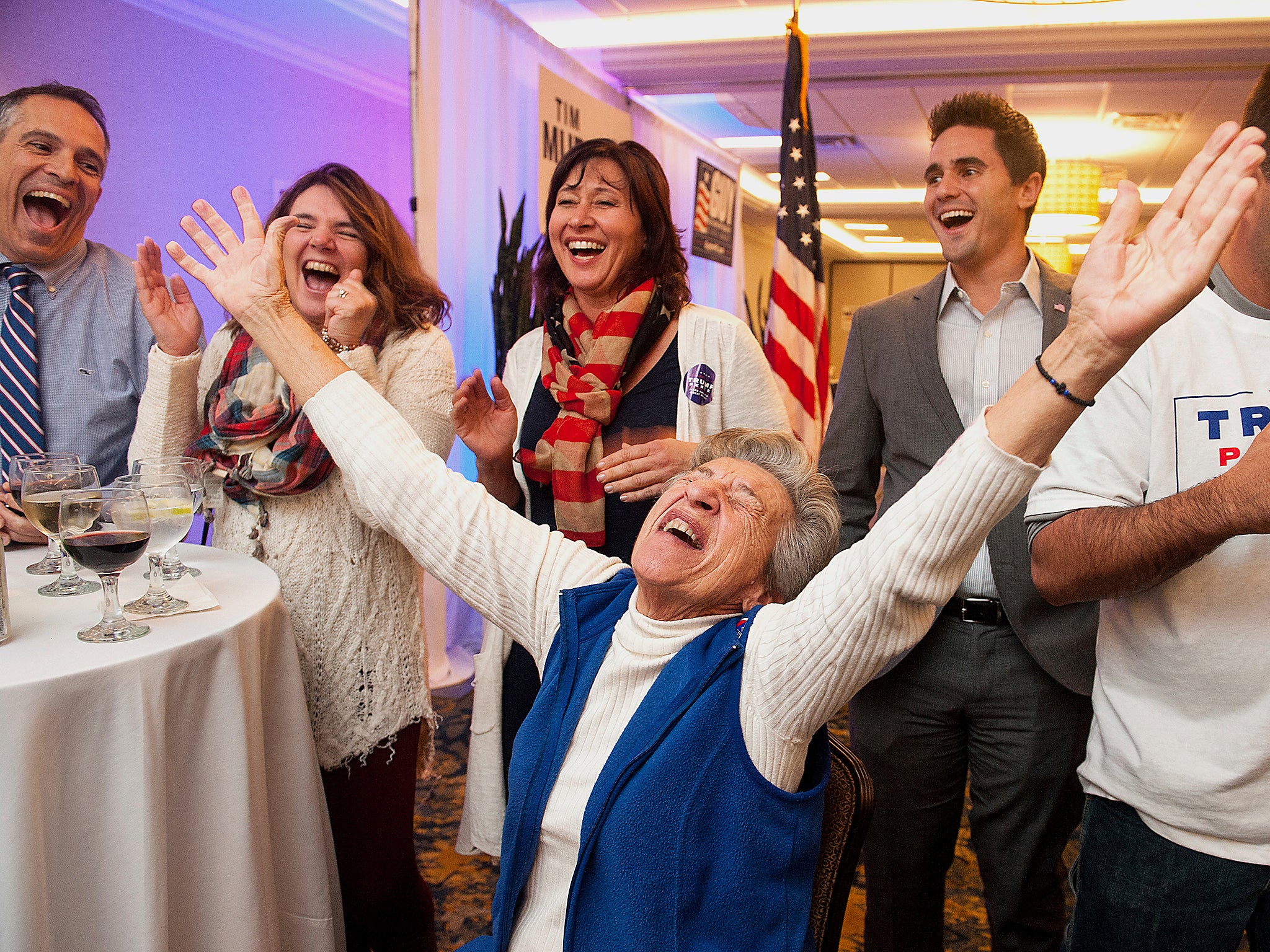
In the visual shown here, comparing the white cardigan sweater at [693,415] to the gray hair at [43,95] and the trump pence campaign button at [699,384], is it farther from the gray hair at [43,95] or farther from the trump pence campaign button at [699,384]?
the gray hair at [43,95]

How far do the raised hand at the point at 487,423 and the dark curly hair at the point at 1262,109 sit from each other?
1332 mm

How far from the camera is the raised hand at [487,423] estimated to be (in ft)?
6.30

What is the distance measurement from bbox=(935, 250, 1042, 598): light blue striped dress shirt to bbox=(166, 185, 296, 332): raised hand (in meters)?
1.40

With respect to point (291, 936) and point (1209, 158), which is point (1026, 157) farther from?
point (291, 936)

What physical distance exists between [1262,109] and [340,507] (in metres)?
1.68

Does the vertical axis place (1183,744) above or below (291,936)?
above

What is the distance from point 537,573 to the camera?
1.36m

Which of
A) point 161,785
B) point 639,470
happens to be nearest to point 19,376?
point 161,785

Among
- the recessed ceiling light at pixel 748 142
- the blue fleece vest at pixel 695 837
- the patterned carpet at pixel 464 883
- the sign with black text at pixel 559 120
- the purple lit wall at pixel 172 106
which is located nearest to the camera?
the blue fleece vest at pixel 695 837

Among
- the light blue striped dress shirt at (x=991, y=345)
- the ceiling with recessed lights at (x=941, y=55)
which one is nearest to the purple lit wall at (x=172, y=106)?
the ceiling with recessed lights at (x=941, y=55)

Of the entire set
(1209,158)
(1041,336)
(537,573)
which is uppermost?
(1209,158)

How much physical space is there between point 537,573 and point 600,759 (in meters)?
0.30

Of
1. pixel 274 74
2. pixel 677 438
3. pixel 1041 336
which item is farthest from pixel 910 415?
pixel 274 74

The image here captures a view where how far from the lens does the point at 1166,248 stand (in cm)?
91
